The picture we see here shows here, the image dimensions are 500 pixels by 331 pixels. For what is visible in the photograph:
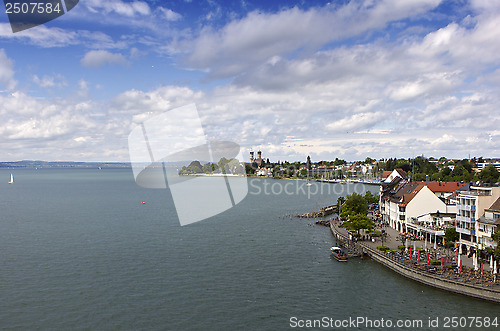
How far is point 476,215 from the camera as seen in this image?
125 ft

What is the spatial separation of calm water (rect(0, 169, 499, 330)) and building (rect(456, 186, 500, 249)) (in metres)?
9.67

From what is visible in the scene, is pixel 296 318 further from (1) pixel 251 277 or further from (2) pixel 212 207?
(2) pixel 212 207

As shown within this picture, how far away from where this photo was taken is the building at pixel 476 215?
3622 cm

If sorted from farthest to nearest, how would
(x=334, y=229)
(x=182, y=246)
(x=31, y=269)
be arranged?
(x=334, y=229) < (x=182, y=246) < (x=31, y=269)

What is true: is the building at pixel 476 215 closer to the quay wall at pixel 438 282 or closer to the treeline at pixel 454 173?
the quay wall at pixel 438 282

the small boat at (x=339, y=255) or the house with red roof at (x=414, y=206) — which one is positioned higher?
the house with red roof at (x=414, y=206)

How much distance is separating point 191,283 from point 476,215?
1148 inches

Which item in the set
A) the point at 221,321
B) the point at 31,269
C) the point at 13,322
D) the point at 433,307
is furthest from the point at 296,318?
the point at 31,269

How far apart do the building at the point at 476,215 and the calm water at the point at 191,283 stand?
9670 millimetres

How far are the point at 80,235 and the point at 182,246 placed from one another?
16628 mm

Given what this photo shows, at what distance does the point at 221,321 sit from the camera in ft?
82.7

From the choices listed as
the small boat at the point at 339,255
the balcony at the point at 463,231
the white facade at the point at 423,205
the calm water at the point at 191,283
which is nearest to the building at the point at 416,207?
the white facade at the point at 423,205

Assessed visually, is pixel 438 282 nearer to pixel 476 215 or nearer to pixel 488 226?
→ pixel 488 226

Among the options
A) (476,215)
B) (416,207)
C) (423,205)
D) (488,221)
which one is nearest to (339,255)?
(476,215)
